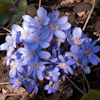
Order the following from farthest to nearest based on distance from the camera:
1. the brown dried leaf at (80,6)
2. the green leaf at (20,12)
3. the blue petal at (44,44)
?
the brown dried leaf at (80,6) → the green leaf at (20,12) → the blue petal at (44,44)

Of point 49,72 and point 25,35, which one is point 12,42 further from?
point 49,72

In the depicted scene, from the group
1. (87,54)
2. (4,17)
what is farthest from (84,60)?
(4,17)

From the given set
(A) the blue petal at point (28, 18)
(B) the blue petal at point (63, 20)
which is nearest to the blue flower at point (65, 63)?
(B) the blue petal at point (63, 20)

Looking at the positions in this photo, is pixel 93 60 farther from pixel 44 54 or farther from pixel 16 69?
pixel 16 69

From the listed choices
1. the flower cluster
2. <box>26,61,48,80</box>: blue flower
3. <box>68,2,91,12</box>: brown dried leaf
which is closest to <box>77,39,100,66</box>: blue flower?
the flower cluster

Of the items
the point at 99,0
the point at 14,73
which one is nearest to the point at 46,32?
the point at 14,73

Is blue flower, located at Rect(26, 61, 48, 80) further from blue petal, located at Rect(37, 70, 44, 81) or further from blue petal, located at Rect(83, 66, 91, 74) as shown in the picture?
blue petal, located at Rect(83, 66, 91, 74)

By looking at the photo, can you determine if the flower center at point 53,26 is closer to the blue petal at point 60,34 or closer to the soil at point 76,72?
the blue petal at point 60,34

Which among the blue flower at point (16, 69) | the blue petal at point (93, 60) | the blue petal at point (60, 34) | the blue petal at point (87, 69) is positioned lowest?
the blue flower at point (16, 69)
